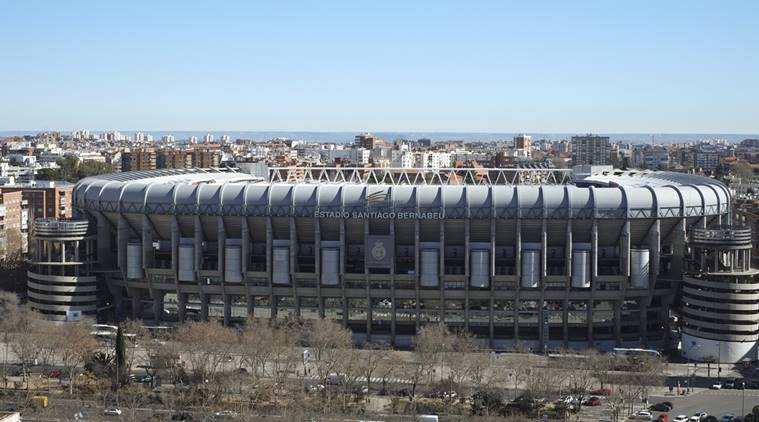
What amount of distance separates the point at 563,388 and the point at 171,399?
89.1ft

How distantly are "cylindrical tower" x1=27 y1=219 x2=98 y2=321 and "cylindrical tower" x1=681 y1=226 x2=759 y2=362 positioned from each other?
53.9 meters

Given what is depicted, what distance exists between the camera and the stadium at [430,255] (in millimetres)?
93062

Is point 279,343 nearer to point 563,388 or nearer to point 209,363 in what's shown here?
point 209,363

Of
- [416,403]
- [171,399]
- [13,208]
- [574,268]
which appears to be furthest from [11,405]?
[13,208]

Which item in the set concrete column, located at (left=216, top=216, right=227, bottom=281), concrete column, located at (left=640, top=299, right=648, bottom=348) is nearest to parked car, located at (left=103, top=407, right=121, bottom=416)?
concrete column, located at (left=216, top=216, right=227, bottom=281)

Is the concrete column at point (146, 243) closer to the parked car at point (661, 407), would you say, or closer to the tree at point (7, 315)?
the tree at point (7, 315)

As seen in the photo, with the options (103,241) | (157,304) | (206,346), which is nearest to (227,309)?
(157,304)

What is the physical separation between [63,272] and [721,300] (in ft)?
194

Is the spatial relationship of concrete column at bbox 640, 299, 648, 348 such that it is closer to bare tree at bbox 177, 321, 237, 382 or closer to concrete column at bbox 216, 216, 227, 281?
bare tree at bbox 177, 321, 237, 382

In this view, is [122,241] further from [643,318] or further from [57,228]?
[643,318]

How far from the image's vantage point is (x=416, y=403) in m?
73.2

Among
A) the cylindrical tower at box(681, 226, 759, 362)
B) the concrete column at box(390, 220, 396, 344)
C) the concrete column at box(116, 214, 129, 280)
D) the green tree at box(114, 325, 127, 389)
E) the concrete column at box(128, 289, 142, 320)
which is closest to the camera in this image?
the green tree at box(114, 325, 127, 389)

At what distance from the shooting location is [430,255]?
308 ft

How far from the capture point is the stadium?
3664 inches
